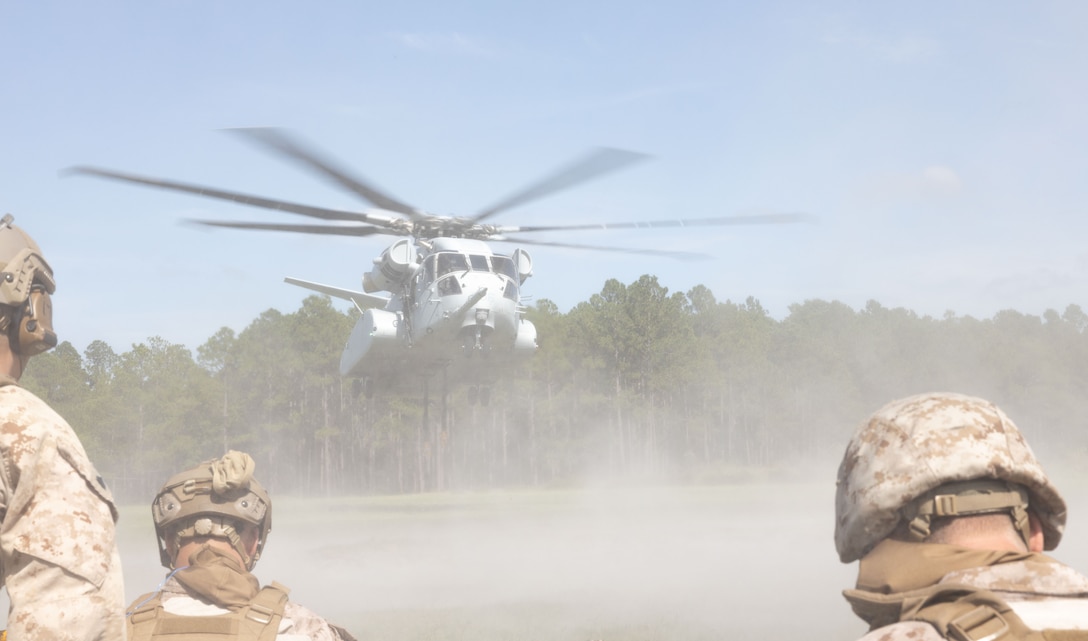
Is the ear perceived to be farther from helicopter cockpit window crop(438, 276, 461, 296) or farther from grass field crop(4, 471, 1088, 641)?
helicopter cockpit window crop(438, 276, 461, 296)

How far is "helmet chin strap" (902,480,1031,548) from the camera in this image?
2.05 meters

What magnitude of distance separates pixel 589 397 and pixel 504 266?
121 ft

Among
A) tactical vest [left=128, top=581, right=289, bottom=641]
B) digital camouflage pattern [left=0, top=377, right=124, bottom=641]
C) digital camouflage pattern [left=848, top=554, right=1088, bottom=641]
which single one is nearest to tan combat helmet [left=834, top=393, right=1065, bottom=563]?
digital camouflage pattern [left=848, top=554, right=1088, bottom=641]

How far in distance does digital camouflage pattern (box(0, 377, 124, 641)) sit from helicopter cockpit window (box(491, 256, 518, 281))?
1375cm

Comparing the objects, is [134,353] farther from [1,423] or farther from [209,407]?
[1,423]

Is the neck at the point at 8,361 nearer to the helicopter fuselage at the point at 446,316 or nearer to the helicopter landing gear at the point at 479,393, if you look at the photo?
the helicopter fuselage at the point at 446,316

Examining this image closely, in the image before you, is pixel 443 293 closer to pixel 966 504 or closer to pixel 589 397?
pixel 966 504

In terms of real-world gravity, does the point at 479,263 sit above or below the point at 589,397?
above

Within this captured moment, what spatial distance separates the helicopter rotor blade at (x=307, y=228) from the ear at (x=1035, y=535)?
1238 cm

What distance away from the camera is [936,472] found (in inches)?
81.1

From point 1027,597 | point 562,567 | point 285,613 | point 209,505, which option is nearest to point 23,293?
point 209,505

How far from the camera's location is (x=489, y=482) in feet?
193

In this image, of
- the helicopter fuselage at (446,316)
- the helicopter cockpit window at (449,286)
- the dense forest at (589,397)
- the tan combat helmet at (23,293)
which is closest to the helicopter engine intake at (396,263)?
the helicopter fuselage at (446,316)

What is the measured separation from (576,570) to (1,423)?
18.8 metres
